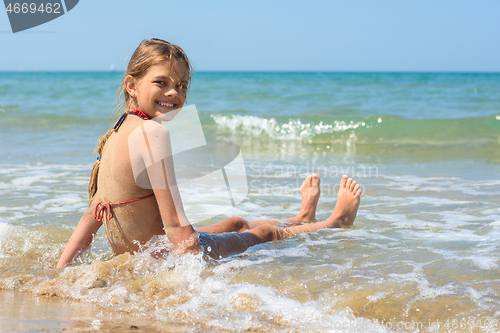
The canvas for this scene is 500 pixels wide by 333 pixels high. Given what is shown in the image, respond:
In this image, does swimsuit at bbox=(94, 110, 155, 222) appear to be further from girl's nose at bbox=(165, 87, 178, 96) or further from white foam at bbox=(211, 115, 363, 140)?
white foam at bbox=(211, 115, 363, 140)

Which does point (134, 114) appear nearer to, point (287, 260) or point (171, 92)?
point (171, 92)

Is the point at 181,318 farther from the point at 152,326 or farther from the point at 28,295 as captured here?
the point at 28,295

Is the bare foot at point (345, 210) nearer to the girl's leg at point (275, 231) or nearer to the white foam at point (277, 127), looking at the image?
the girl's leg at point (275, 231)

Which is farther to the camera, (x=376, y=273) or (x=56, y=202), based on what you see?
(x=56, y=202)

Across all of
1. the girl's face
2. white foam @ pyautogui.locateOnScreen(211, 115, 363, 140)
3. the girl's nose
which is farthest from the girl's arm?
white foam @ pyautogui.locateOnScreen(211, 115, 363, 140)

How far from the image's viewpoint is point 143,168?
2.48 m

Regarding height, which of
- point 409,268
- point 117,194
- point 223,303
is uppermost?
point 117,194

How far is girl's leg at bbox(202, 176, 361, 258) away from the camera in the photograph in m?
2.89

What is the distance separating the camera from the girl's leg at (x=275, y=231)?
2.89m

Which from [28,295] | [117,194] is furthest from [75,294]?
[117,194]

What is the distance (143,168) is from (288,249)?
3.87 feet

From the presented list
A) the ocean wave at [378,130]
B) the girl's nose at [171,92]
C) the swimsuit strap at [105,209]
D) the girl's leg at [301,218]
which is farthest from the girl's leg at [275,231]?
the ocean wave at [378,130]

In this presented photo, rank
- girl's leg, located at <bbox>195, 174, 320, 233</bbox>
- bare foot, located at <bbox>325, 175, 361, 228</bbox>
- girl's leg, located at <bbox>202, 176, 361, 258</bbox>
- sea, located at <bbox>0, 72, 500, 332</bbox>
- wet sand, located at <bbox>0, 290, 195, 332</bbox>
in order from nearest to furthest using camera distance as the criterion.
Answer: wet sand, located at <bbox>0, 290, 195, 332</bbox>, sea, located at <bbox>0, 72, 500, 332</bbox>, girl's leg, located at <bbox>202, 176, 361, 258</bbox>, girl's leg, located at <bbox>195, 174, 320, 233</bbox>, bare foot, located at <bbox>325, 175, 361, 228</bbox>

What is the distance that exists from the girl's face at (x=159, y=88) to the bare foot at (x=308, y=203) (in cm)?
166
